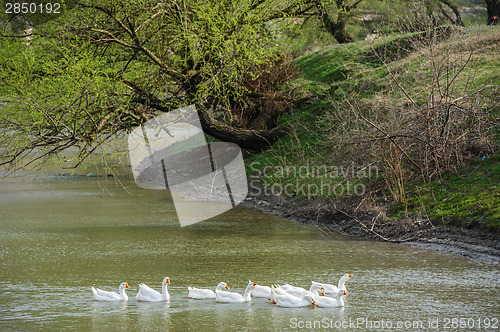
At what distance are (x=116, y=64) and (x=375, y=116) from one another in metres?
8.97

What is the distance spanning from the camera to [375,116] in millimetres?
16703

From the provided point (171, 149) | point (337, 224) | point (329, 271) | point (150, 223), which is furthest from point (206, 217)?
point (171, 149)

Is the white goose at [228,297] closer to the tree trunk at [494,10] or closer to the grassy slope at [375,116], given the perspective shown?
the grassy slope at [375,116]

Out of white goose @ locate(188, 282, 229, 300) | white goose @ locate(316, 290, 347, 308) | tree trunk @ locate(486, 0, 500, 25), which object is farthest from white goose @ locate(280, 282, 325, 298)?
tree trunk @ locate(486, 0, 500, 25)

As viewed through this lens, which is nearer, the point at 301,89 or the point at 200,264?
the point at 200,264

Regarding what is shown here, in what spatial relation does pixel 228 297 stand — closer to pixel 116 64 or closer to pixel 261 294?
pixel 261 294

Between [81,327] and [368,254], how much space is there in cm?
662

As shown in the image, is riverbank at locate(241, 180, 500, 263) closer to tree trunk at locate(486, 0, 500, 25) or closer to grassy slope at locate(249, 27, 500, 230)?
grassy slope at locate(249, 27, 500, 230)

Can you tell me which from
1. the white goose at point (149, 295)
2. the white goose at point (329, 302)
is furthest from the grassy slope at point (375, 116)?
the white goose at point (149, 295)

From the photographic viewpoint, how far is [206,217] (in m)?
18.8

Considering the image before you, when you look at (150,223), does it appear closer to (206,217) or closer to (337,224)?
(206,217)

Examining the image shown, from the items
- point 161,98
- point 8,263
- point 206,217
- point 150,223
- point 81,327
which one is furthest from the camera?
point 161,98

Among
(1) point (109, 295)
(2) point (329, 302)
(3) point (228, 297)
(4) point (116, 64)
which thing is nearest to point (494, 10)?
(4) point (116, 64)

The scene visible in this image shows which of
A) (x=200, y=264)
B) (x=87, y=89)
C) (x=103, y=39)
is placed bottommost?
(x=200, y=264)
